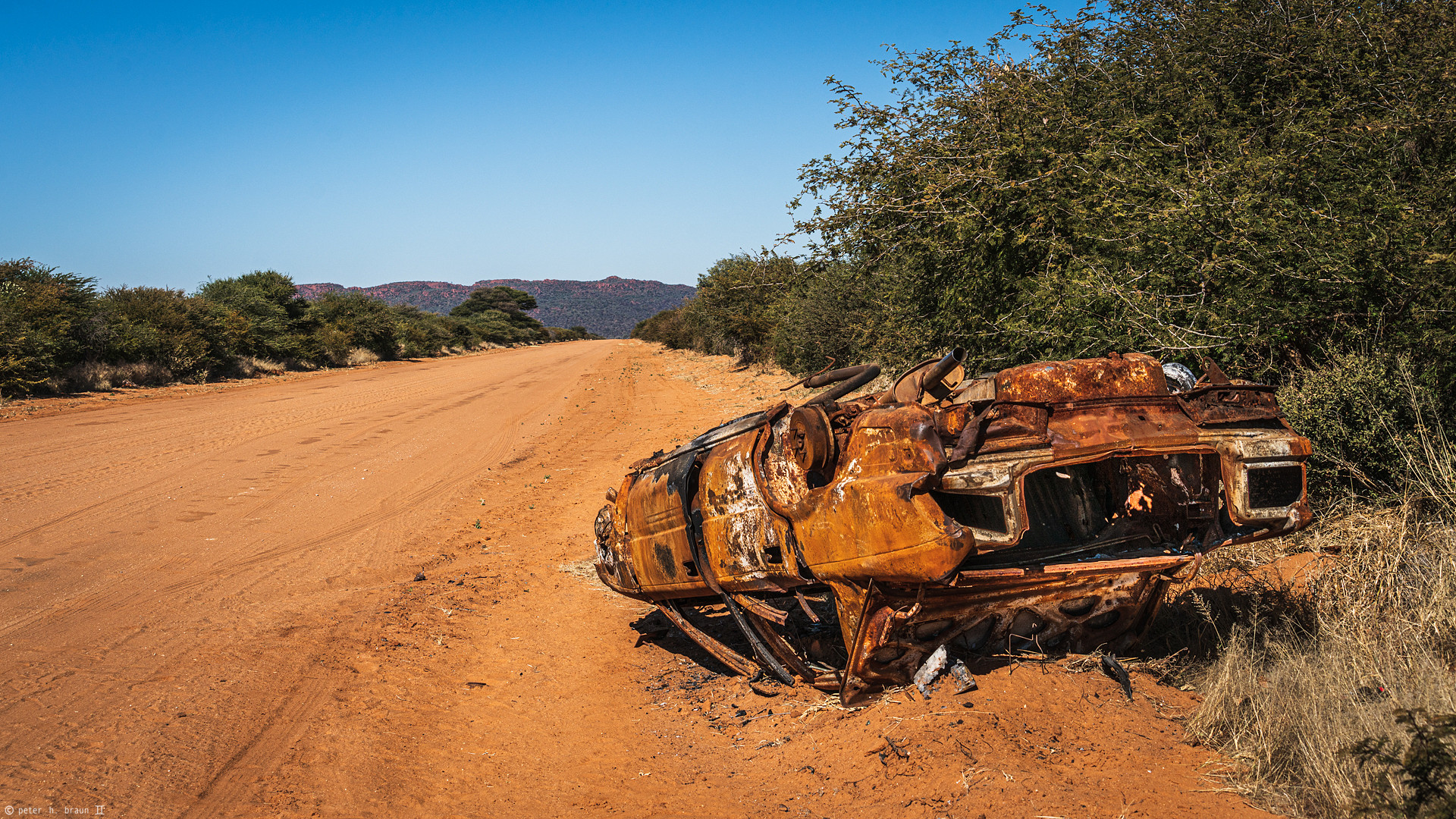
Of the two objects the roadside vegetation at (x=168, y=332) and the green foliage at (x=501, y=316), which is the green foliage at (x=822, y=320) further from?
the green foliage at (x=501, y=316)

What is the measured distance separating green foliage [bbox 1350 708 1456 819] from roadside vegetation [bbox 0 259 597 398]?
2174cm

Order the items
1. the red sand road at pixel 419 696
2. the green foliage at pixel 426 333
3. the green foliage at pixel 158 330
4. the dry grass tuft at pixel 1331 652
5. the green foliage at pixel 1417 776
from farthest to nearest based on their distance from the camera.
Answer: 1. the green foliage at pixel 426 333
2. the green foliage at pixel 158 330
3. the red sand road at pixel 419 696
4. the dry grass tuft at pixel 1331 652
5. the green foliage at pixel 1417 776

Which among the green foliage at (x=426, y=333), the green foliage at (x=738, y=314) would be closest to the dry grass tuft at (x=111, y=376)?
the green foliage at (x=738, y=314)

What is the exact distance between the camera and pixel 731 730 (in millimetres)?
4148

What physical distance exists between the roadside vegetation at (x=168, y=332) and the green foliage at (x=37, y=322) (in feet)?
0.08

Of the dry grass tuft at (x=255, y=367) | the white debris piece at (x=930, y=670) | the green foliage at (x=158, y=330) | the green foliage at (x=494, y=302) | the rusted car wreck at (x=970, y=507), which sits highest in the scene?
the green foliage at (x=494, y=302)

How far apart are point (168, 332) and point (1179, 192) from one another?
25250 millimetres

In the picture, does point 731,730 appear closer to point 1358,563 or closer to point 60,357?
point 1358,563

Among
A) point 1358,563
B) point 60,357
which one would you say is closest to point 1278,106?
point 1358,563

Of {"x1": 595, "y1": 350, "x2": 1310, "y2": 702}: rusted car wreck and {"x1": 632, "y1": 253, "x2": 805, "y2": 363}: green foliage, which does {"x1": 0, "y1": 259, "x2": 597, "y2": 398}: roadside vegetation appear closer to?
{"x1": 632, "y1": 253, "x2": 805, "y2": 363}: green foliage

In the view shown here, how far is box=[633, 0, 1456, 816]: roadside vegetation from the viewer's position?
331 centimetres

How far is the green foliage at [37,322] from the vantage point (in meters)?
16.4

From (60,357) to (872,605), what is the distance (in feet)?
73.0

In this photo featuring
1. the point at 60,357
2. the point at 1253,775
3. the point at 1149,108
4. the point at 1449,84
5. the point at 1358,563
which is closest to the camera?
the point at 1253,775
